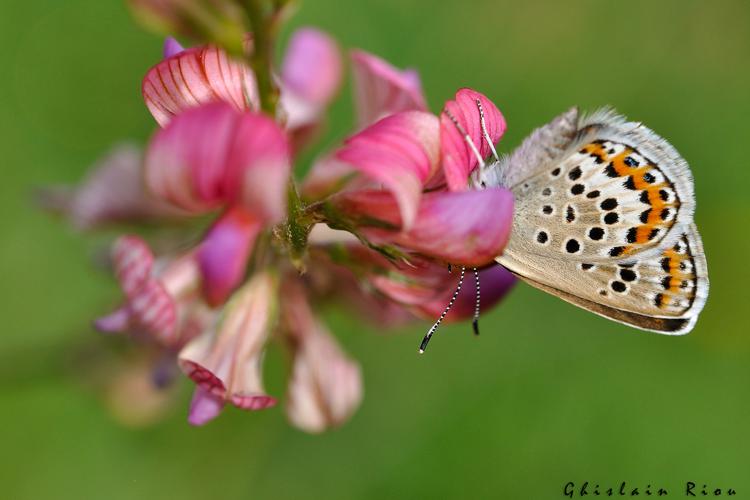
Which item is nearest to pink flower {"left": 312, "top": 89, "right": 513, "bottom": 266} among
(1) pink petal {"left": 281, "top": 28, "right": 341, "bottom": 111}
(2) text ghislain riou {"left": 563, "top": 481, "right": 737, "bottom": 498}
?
(1) pink petal {"left": 281, "top": 28, "right": 341, "bottom": 111}

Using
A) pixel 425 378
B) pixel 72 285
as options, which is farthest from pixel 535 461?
pixel 72 285

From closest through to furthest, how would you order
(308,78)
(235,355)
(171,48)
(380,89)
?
(171,48)
(235,355)
(380,89)
(308,78)

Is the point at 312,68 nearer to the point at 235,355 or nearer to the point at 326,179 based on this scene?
the point at 326,179

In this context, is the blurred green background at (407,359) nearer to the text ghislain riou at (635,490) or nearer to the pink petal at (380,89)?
the text ghislain riou at (635,490)

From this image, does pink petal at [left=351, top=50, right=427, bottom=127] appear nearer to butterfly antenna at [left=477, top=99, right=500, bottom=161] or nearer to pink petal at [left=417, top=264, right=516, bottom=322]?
butterfly antenna at [left=477, top=99, right=500, bottom=161]

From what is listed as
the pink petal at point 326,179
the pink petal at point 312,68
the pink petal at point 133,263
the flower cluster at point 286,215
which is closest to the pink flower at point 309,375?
the flower cluster at point 286,215

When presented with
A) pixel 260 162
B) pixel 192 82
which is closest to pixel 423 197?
pixel 260 162

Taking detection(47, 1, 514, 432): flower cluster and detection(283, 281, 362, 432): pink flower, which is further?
detection(283, 281, 362, 432): pink flower

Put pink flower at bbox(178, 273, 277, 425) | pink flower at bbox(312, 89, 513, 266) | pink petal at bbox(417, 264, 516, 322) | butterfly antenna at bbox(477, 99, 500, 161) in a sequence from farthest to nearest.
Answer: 1. pink petal at bbox(417, 264, 516, 322)
2. pink flower at bbox(178, 273, 277, 425)
3. butterfly antenna at bbox(477, 99, 500, 161)
4. pink flower at bbox(312, 89, 513, 266)
